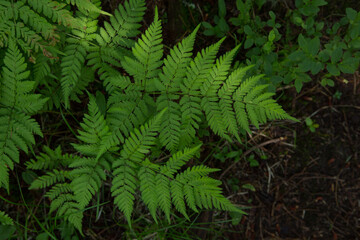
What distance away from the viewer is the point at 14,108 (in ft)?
7.89

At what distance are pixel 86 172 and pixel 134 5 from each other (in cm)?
143

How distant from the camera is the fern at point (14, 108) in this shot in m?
2.26

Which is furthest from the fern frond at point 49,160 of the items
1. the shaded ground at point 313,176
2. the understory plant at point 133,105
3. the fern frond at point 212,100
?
the shaded ground at point 313,176

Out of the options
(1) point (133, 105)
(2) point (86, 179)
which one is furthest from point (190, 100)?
(2) point (86, 179)

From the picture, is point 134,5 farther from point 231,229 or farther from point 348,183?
point 348,183

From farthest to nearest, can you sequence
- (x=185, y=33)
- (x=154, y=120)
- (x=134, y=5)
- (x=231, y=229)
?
(x=231, y=229), (x=185, y=33), (x=134, y=5), (x=154, y=120)

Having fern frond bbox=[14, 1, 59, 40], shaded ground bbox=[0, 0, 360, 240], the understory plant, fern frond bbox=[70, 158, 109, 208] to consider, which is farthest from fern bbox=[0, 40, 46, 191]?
shaded ground bbox=[0, 0, 360, 240]

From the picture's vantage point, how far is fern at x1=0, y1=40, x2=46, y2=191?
7.40ft

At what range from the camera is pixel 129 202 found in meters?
2.30

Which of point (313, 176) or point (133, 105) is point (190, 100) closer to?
point (133, 105)

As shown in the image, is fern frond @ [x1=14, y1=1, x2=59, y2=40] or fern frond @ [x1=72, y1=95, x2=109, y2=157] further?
fern frond @ [x1=72, y1=95, x2=109, y2=157]

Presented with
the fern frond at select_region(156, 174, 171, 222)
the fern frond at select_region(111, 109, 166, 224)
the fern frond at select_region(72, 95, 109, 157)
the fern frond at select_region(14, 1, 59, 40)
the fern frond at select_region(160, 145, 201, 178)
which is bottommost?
the fern frond at select_region(156, 174, 171, 222)

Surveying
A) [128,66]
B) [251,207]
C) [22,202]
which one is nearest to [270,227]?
[251,207]

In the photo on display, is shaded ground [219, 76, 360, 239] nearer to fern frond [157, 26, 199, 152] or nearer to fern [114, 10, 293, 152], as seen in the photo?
fern [114, 10, 293, 152]
